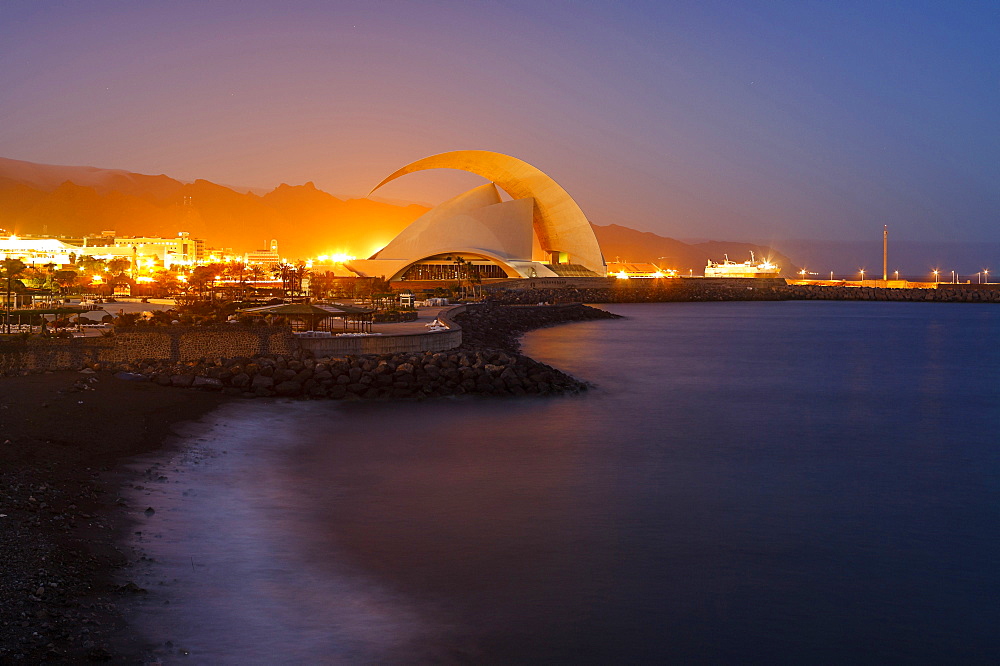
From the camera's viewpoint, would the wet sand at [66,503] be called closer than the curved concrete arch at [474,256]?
Yes

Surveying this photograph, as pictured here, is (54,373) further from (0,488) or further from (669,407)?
(669,407)

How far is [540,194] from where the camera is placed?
75.0 metres

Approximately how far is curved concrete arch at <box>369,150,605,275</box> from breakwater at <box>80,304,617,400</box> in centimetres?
5304

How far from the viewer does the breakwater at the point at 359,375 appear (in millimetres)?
17625

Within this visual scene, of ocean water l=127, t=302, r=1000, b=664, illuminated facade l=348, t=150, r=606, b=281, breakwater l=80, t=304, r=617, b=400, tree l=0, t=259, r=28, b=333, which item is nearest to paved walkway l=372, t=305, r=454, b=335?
breakwater l=80, t=304, r=617, b=400

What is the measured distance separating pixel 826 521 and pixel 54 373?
12786 mm

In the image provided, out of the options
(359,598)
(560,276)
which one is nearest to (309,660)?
(359,598)

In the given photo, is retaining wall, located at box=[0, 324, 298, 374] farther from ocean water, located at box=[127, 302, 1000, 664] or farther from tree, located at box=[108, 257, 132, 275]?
tree, located at box=[108, 257, 132, 275]

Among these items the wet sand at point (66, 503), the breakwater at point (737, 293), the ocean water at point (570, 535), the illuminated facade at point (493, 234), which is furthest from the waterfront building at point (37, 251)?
the ocean water at point (570, 535)

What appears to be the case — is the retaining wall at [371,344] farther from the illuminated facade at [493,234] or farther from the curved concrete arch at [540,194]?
the curved concrete arch at [540,194]

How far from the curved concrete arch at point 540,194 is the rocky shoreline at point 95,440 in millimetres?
49352

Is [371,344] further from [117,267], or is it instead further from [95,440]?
[117,267]

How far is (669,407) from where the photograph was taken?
2045 centimetres

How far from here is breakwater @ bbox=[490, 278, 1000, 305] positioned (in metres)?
70.9
